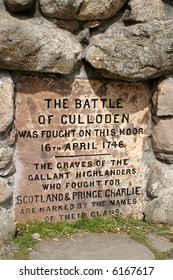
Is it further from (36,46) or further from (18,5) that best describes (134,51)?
(18,5)

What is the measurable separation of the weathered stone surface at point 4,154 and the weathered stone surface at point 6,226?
28 cm

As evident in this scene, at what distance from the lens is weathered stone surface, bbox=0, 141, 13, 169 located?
251 cm

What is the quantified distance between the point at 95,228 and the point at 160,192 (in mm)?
464

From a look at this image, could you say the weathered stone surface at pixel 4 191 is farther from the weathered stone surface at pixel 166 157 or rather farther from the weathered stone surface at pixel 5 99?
the weathered stone surface at pixel 166 157

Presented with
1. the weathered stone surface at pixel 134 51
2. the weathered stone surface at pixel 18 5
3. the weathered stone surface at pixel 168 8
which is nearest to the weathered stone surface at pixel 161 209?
the weathered stone surface at pixel 134 51

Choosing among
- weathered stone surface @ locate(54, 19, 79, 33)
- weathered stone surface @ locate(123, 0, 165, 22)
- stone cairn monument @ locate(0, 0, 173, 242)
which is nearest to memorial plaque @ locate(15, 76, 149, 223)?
stone cairn monument @ locate(0, 0, 173, 242)

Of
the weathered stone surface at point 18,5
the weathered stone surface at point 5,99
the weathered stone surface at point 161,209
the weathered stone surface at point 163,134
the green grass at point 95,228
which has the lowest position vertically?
the green grass at point 95,228

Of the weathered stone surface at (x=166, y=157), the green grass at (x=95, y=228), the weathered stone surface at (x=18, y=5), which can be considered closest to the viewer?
the weathered stone surface at (x=18, y=5)

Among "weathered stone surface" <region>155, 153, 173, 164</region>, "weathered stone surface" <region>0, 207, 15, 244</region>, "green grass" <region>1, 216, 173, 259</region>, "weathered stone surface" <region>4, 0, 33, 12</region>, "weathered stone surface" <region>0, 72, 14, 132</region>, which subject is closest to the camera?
"weathered stone surface" <region>4, 0, 33, 12</region>

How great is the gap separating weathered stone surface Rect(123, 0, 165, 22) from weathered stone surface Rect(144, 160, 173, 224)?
887 millimetres

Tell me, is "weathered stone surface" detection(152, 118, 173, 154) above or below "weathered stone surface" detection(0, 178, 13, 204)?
above

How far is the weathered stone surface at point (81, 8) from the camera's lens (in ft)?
7.91

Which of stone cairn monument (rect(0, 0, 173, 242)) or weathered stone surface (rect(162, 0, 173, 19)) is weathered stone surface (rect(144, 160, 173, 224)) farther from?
weathered stone surface (rect(162, 0, 173, 19))

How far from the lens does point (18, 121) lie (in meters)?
2.64
